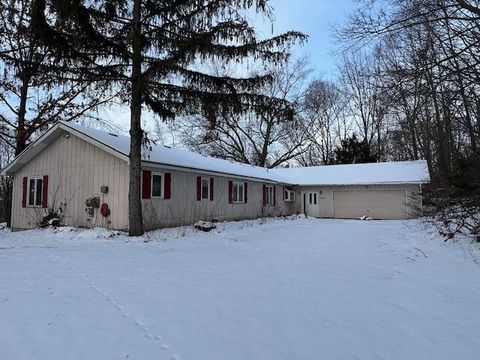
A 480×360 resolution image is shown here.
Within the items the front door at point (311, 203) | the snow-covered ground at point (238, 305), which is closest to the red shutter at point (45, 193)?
the snow-covered ground at point (238, 305)

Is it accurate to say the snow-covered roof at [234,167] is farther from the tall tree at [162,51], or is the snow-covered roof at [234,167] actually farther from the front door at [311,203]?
the tall tree at [162,51]

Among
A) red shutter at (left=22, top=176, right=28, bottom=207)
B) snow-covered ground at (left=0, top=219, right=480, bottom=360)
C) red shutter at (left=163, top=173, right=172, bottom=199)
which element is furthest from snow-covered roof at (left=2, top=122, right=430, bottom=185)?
snow-covered ground at (left=0, top=219, right=480, bottom=360)

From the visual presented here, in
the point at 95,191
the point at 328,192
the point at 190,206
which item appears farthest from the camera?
the point at 328,192

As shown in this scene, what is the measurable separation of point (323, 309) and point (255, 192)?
58.6 feet

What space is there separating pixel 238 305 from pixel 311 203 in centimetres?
2357

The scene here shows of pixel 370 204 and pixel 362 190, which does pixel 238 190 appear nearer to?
pixel 362 190

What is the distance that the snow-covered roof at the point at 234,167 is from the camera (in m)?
14.5

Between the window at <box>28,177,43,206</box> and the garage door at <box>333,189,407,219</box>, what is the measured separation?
1832 cm

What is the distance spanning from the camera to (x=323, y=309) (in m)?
4.73

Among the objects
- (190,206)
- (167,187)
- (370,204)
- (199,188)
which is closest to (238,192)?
(199,188)

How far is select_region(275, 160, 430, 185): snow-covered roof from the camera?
79.6 ft

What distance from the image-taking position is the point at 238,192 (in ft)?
68.0

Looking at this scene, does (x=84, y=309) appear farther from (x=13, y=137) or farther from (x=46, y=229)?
(x=13, y=137)

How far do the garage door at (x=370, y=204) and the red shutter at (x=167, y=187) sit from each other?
14750mm
